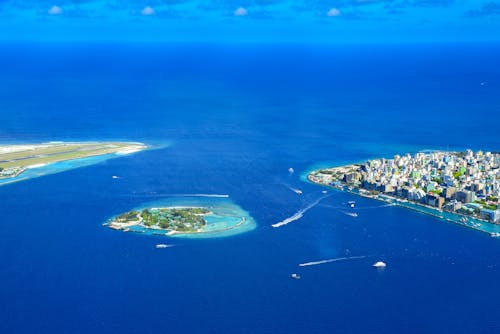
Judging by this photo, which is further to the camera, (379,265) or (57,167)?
(57,167)

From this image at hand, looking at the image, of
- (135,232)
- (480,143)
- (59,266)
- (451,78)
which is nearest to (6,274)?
(59,266)

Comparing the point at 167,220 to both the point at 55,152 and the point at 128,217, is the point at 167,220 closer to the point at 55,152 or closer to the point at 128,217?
the point at 128,217

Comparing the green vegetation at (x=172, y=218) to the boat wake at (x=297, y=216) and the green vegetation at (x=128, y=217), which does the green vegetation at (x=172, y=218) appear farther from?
the boat wake at (x=297, y=216)

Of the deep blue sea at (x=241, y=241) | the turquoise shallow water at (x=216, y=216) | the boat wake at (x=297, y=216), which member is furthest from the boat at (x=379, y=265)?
the turquoise shallow water at (x=216, y=216)

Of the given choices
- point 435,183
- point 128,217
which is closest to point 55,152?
point 128,217

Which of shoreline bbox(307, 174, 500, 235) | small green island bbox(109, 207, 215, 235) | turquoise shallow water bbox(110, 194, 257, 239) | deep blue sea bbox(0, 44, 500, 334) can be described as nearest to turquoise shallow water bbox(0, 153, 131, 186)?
deep blue sea bbox(0, 44, 500, 334)

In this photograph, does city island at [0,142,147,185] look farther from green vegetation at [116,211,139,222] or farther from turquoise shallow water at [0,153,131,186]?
green vegetation at [116,211,139,222]
